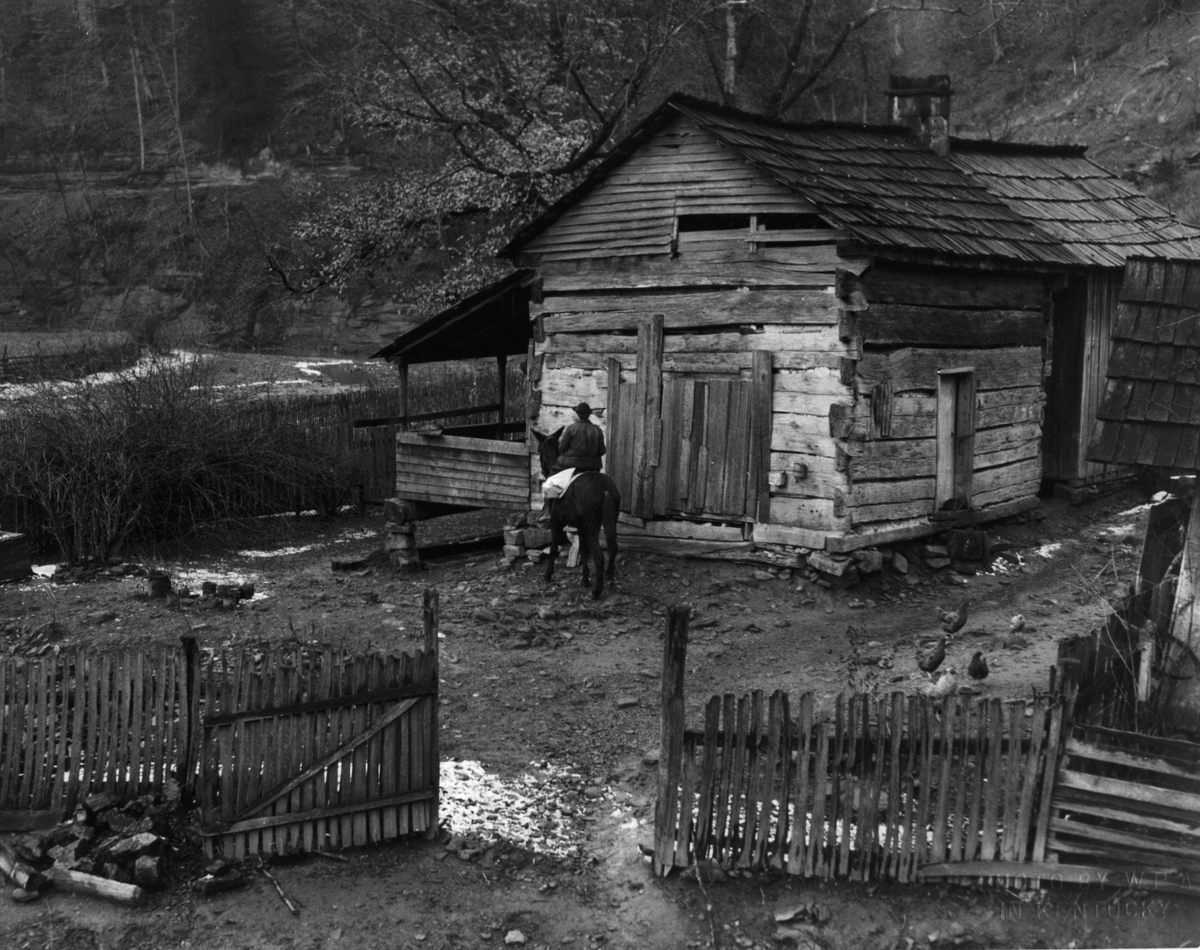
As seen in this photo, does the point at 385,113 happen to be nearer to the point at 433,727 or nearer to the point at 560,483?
the point at 560,483

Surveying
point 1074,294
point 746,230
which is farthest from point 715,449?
point 1074,294

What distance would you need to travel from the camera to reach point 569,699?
32.9 feet

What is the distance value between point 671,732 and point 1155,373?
358 centimetres

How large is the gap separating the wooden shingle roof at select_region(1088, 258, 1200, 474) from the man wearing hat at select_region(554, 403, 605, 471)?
6327 mm

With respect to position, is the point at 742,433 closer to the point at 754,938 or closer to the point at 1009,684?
the point at 1009,684

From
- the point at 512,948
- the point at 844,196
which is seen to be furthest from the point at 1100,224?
the point at 512,948

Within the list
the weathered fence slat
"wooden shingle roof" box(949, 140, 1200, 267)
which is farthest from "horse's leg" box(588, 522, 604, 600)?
"wooden shingle roof" box(949, 140, 1200, 267)

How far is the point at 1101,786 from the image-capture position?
20.4ft

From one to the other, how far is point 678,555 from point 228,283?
31514 millimetres

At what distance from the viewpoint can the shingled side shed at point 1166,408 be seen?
694 centimetres

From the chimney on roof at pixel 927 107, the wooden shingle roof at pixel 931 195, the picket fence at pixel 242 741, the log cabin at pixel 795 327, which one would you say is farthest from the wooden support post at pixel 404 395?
the picket fence at pixel 242 741

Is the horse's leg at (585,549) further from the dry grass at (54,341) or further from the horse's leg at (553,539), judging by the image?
the dry grass at (54,341)

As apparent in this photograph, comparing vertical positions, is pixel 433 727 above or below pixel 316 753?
above

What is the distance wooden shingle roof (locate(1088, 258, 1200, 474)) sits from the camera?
691 cm
